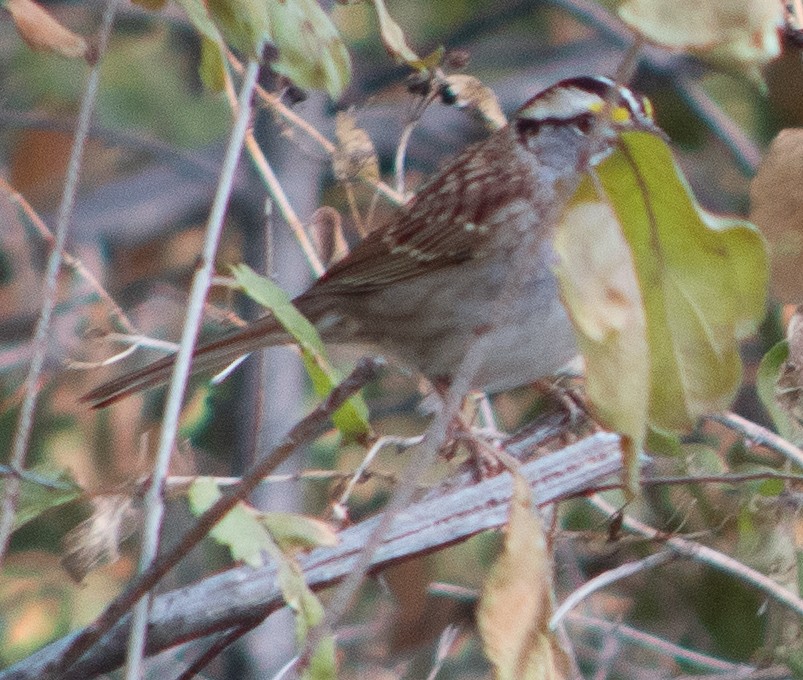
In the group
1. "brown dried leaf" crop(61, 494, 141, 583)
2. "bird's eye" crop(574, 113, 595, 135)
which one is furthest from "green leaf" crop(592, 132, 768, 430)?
"bird's eye" crop(574, 113, 595, 135)

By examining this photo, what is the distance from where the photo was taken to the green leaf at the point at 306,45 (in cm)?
86

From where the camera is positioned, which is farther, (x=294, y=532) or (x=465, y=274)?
(x=465, y=274)

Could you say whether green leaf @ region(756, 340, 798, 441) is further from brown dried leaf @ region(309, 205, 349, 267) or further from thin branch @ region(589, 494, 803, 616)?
brown dried leaf @ region(309, 205, 349, 267)

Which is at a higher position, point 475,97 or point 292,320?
point 292,320

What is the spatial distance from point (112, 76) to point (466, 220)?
1405 millimetres

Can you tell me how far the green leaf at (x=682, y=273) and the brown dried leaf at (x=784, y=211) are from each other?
0.30m

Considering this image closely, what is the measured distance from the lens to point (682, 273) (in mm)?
670

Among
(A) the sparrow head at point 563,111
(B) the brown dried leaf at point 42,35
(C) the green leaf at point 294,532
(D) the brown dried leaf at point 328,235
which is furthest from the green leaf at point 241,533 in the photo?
(A) the sparrow head at point 563,111

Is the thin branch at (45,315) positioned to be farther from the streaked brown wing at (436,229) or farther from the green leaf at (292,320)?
the streaked brown wing at (436,229)

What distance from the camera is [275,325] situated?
64.5 inches

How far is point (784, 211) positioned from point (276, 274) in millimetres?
883

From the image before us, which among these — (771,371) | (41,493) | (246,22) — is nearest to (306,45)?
(246,22)

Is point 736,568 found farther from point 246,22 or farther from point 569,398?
point 246,22

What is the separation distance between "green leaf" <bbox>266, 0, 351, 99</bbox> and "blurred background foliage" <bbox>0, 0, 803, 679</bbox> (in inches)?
19.7
